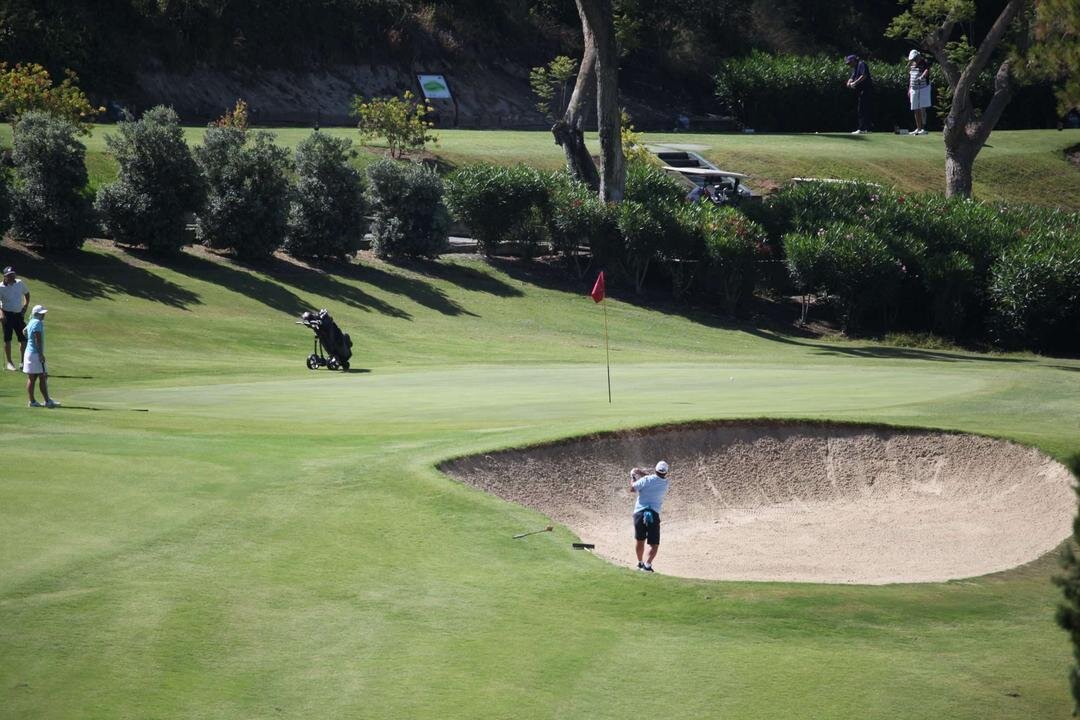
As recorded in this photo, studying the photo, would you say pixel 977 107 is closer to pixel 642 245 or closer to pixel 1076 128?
pixel 1076 128

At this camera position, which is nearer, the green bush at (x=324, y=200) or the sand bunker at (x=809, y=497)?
the sand bunker at (x=809, y=497)

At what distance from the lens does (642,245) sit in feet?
142

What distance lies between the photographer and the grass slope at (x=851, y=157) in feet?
177

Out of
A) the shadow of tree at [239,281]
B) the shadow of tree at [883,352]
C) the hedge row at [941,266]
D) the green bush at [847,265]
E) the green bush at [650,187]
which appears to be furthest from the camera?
the green bush at [650,187]

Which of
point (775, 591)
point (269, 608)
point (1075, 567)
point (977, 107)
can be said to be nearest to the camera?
point (1075, 567)

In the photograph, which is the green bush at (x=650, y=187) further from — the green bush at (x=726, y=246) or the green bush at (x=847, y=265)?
the green bush at (x=847, y=265)

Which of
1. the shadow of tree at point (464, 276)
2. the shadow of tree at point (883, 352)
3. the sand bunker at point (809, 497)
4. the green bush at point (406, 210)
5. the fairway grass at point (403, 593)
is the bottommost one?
the shadow of tree at point (883, 352)

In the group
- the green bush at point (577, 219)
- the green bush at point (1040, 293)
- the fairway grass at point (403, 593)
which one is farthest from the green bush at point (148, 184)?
the green bush at point (1040, 293)

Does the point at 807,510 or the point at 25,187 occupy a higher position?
the point at 25,187

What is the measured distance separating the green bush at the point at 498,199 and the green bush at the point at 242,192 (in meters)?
6.55

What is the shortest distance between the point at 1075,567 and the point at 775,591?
199 inches

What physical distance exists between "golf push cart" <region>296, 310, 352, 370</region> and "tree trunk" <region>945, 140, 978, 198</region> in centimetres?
2952

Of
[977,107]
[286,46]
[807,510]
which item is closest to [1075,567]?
[807,510]

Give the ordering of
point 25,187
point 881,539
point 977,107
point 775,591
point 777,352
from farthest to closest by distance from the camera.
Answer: point 977,107, point 777,352, point 25,187, point 881,539, point 775,591
